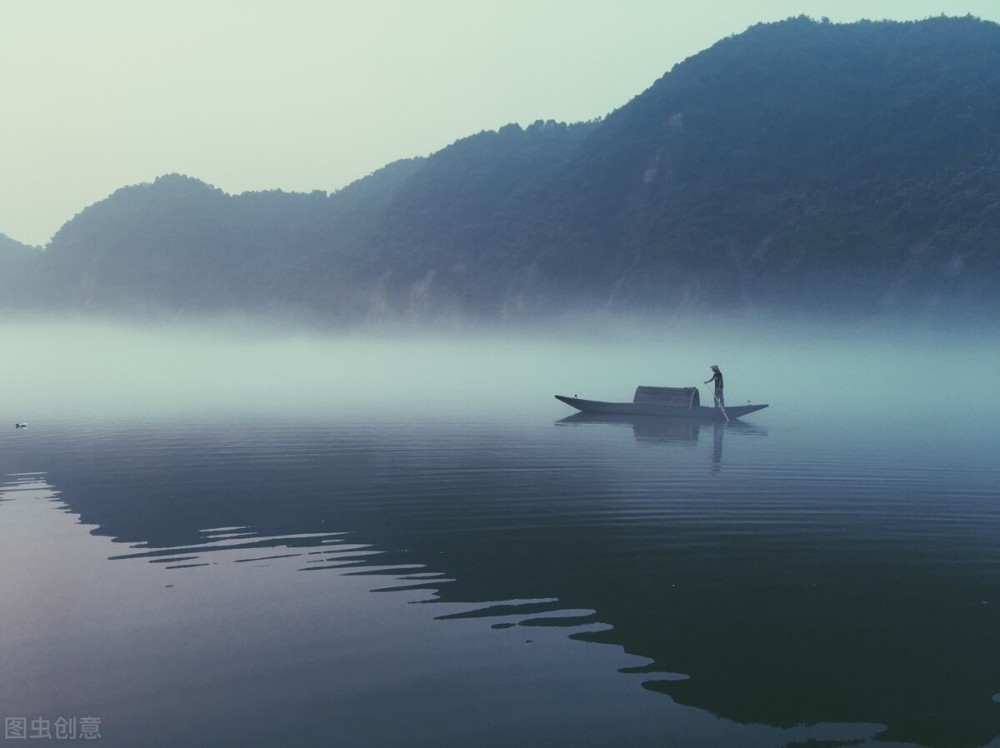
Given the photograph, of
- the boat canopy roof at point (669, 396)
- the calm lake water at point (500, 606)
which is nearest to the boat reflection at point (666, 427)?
the boat canopy roof at point (669, 396)

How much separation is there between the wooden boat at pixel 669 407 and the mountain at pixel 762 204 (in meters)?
86.0

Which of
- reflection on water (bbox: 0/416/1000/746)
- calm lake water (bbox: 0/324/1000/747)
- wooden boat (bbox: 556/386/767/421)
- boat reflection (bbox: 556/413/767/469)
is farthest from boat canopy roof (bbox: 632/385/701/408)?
reflection on water (bbox: 0/416/1000/746)

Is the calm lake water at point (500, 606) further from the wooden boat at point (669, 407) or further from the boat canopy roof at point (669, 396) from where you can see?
the boat canopy roof at point (669, 396)

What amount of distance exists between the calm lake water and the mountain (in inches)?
4371

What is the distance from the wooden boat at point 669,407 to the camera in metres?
53.9

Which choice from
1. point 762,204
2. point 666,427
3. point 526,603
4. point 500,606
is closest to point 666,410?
point 666,427

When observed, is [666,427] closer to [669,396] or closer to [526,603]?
[669,396]

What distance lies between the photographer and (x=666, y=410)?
180ft

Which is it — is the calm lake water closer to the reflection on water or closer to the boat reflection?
the reflection on water

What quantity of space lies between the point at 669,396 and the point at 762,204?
103 m

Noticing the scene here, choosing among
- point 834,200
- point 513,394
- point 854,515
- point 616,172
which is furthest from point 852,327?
point 854,515

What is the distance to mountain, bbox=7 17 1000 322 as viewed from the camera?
132250mm

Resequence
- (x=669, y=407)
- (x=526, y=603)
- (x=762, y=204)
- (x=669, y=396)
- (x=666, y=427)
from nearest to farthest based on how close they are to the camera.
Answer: (x=526, y=603)
(x=666, y=427)
(x=669, y=407)
(x=669, y=396)
(x=762, y=204)

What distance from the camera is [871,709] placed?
10.8 m
